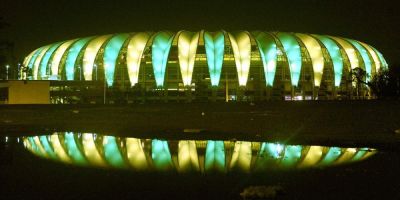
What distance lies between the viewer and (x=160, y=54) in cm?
7088

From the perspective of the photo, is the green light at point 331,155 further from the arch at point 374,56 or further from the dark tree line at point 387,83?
the arch at point 374,56

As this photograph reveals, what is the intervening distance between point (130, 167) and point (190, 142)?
18.0ft

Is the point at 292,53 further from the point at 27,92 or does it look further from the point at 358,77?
the point at 27,92

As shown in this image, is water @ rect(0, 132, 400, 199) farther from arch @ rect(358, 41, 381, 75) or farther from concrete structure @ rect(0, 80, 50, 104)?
arch @ rect(358, 41, 381, 75)

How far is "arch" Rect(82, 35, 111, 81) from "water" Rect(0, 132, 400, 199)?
191 ft

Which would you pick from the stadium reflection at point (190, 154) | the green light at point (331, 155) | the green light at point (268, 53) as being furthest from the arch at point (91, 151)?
the green light at point (268, 53)

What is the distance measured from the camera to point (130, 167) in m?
11.6

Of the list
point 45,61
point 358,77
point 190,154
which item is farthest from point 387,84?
point 190,154

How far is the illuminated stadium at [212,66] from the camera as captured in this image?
7062cm

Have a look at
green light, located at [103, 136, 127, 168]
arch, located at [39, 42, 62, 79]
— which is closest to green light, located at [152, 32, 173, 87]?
arch, located at [39, 42, 62, 79]

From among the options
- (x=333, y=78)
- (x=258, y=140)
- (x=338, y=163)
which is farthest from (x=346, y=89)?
A: (x=338, y=163)

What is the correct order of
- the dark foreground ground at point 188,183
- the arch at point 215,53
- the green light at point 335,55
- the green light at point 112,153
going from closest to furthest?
the dark foreground ground at point 188,183 → the green light at point 112,153 → the arch at point 215,53 → the green light at point 335,55

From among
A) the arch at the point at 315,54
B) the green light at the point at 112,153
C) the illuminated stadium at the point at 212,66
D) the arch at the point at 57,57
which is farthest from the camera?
the arch at the point at 57,57

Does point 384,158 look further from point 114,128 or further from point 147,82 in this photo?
point 147,82
